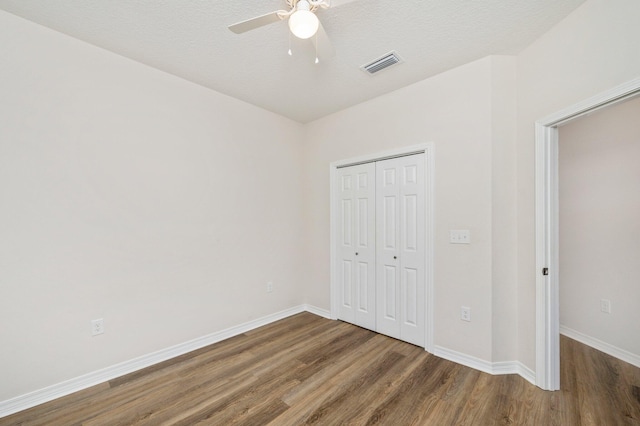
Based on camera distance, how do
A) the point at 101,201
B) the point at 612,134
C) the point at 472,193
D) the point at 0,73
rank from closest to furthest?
the point at 0,73 → the point at 101,201 → the point at 472,193 → the point at 612,134

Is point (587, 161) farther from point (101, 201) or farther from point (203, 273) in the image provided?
point (101, 201)

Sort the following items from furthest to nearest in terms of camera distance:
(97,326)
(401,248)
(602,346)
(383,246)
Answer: (383,246) < (401,248) < (602,346) < (97,326)

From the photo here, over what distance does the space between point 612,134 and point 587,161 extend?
298mm

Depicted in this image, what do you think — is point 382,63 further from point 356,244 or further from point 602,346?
point 602,346

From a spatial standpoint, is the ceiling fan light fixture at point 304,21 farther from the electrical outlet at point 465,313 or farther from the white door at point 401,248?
the electrical outlet at point 465,313

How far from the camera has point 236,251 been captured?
3041 mm

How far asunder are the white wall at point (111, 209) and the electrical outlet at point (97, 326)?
38mm

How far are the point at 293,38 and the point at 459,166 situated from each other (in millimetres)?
1816

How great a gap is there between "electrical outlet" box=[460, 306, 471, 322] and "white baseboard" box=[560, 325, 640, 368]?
145cm

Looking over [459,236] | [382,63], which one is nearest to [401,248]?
[459,236]

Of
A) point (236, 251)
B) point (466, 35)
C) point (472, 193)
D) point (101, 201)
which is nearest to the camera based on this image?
point (466, 35)

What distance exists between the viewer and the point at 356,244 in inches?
129

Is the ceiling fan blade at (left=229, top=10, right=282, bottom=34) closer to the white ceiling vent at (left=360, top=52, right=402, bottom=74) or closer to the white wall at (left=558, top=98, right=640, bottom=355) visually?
the white ceiling vent at (left=360, top=52, right=402, bottom=74)

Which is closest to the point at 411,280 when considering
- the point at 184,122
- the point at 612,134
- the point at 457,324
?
the point at 457,324
